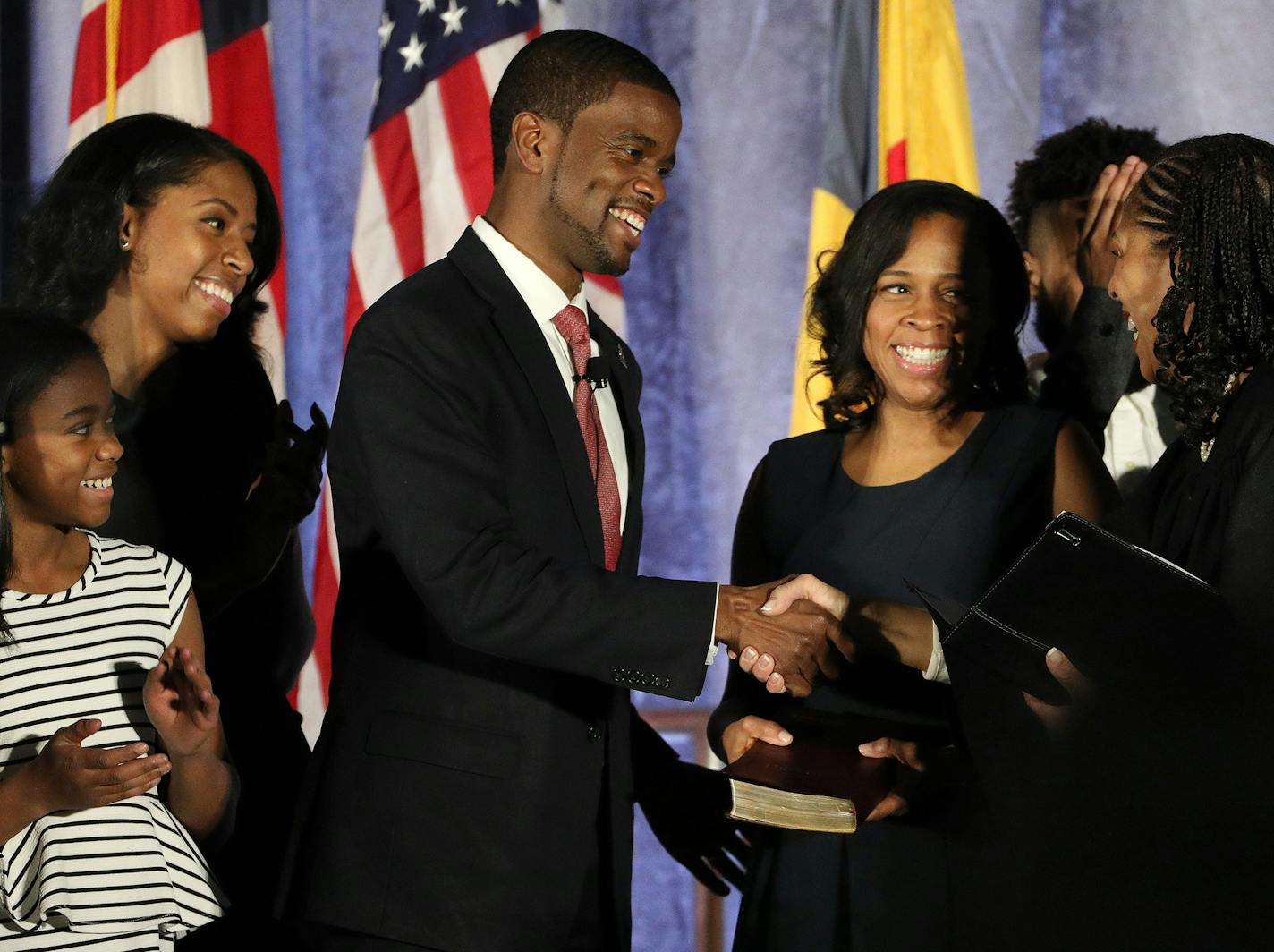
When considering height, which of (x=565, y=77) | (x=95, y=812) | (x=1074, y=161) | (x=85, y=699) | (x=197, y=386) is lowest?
(x=95, y=812)

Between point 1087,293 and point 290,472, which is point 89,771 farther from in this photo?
point 1087,293

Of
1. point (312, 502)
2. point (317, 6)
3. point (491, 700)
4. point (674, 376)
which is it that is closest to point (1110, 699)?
point (491, 700)

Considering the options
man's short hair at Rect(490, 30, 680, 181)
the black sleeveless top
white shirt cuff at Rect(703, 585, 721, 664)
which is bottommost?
white shirt cuff at Rect(703, 585, 721, 664)

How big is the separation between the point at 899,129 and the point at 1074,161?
60 cm

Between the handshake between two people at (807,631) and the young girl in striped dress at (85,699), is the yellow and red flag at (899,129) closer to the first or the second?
the handshake between two people at (807,631)

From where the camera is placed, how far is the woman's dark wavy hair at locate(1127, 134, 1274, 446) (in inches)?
66.4

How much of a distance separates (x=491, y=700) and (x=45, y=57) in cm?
254

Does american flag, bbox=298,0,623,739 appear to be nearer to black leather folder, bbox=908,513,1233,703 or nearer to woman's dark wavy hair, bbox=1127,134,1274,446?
woman's dark wavy hair, bbox=1127,134,1274,446

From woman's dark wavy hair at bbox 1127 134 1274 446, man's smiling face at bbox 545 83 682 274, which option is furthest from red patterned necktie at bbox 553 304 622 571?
woman's dark wavy hair at bbox 1127 134 1274 446

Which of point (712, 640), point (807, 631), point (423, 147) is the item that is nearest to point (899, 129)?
point (423, 147)

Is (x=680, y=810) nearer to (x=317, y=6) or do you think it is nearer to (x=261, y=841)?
(x=261, y=841)

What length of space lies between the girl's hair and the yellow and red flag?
184 centimetres

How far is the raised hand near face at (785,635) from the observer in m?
1.90

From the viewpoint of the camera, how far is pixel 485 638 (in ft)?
5.85
